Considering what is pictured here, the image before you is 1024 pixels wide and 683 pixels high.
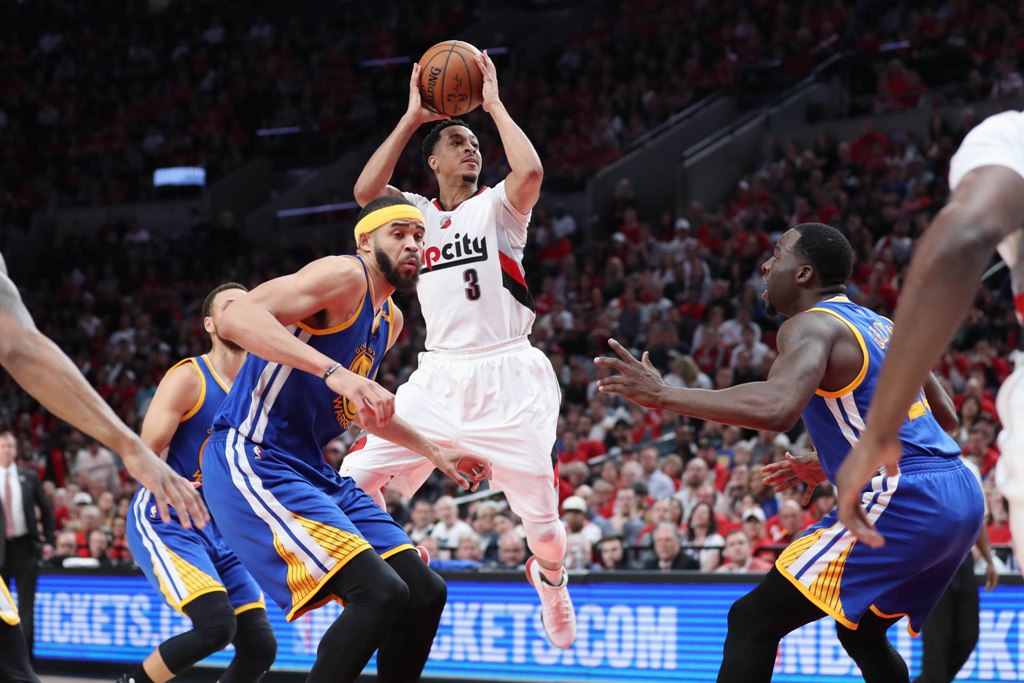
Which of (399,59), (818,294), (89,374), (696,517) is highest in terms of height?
(818,294)

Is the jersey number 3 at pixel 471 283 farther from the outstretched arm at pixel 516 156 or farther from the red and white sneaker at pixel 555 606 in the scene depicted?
the red and white sneaker at pixel 555 606

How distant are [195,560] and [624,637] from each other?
3.70 meters

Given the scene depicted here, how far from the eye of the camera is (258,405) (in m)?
4.62

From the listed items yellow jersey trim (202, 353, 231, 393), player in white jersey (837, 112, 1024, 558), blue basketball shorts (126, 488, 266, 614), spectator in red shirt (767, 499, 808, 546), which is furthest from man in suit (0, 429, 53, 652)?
player in white jersey (837, 112, 1024, 558)

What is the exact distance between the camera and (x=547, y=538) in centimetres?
623

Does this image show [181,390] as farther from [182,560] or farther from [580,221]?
[580,221]

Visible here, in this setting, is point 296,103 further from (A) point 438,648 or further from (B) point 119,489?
(A) point 438,648

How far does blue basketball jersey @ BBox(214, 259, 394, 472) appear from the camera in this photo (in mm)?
4602

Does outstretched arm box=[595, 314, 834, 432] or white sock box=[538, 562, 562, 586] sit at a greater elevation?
outstretched arm box=[595, 314, 834, 432]

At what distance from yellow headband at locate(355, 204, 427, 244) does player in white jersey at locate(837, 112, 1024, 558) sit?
2.77 metres

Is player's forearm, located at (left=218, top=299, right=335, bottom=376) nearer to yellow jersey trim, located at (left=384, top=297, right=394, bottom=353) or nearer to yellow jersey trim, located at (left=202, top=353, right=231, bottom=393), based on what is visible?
yellow jersey trim, located at (left=384, top=297, right=394, bottom=353)

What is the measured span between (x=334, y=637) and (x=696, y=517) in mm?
5590

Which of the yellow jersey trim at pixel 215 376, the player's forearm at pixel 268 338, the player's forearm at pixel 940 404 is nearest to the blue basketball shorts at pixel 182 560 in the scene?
the yellow jersey trim at pixel 215 376

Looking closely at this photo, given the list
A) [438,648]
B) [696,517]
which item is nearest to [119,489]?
[438,648]
